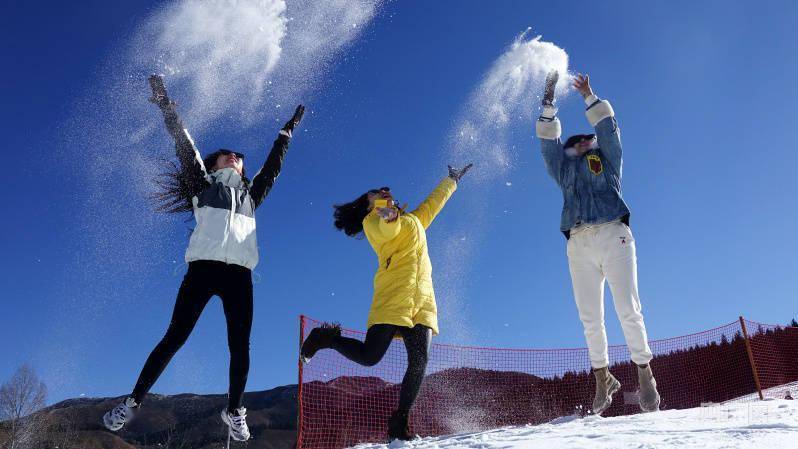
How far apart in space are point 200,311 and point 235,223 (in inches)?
24.5

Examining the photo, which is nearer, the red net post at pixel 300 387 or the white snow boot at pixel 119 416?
the white snow boot at pixel 119 416

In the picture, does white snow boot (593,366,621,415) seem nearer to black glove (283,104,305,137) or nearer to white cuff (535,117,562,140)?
white cuff (535,117,562,140)

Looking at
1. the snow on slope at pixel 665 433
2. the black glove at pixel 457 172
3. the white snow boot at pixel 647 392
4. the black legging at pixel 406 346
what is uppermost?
the black glove at pixel 457 172

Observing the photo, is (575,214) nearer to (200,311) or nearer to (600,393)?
(600,393)

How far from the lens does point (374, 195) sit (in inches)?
184

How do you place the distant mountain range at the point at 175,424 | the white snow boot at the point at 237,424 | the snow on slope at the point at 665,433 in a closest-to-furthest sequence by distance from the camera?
the snow on slope at the point at 665,433
the white snow boot at the point at 237,424
the distant mountain range at the point at 175,424

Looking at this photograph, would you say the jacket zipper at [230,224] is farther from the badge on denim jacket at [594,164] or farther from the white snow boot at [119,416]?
the badge on denim jacket at [594,164]

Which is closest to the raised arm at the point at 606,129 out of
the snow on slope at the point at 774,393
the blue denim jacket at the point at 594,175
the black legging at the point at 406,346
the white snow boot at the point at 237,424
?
the blue denim jacket at the point at 594,175

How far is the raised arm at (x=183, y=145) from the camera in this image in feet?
13.0

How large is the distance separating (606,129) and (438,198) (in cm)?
149

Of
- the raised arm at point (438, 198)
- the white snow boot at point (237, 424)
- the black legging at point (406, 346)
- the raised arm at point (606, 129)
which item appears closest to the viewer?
the white snow boot at point (237, 424)

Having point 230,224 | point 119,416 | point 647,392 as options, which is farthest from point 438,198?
point 119,416

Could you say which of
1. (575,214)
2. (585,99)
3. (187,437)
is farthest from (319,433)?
(187,437)

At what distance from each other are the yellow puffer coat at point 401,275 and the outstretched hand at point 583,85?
5.87 feet
